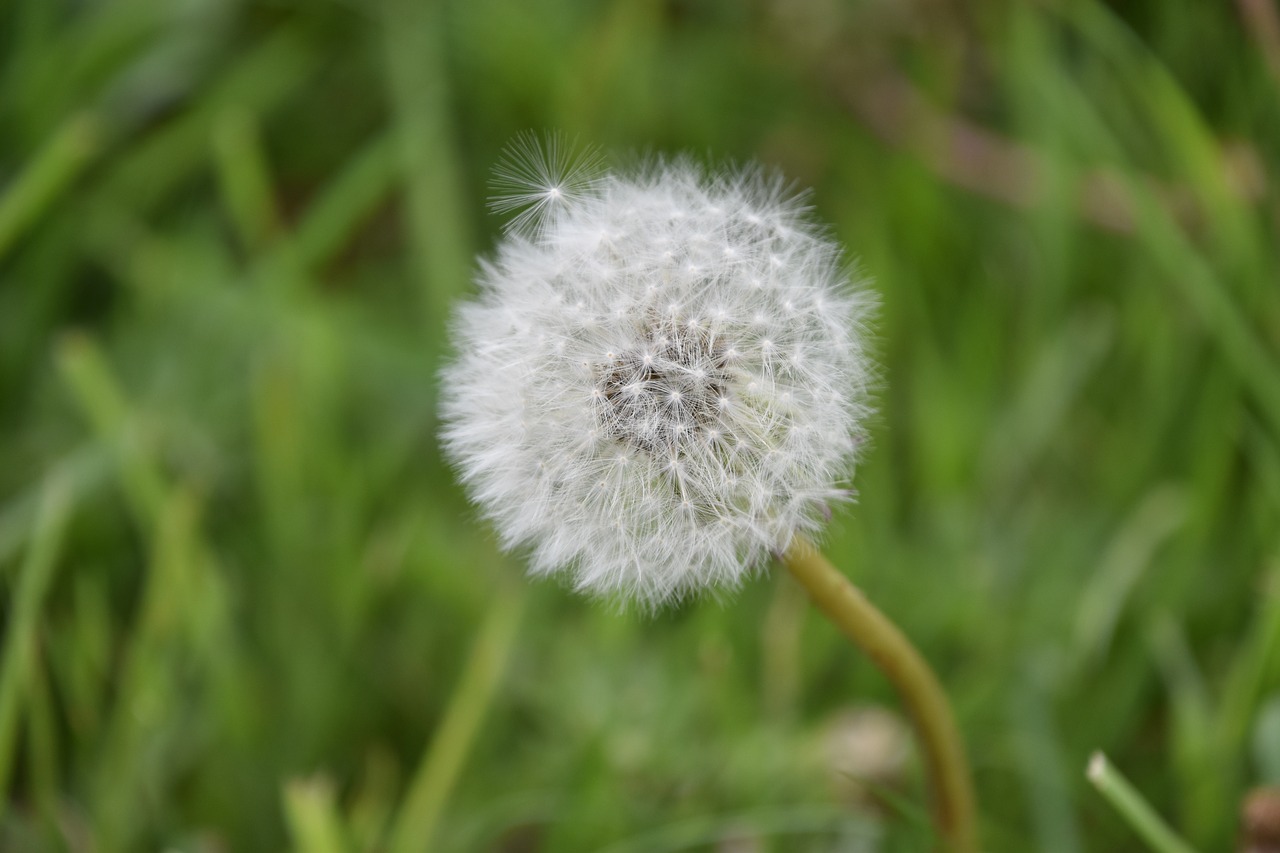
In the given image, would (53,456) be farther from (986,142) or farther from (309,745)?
(986,142)

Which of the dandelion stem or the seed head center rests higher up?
the seed head center

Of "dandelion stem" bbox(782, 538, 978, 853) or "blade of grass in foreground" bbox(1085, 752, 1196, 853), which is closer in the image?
"dandelion stem" bbox(782, 538, 978, 853)

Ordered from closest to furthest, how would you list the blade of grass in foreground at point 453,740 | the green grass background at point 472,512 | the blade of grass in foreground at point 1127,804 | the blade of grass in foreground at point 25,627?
the blade of grass in foreground at point 1127,804
the blade of grass in foreground at point 25,627
the blade of grass in foreground at point 453,740
the green grass background at point 472,512

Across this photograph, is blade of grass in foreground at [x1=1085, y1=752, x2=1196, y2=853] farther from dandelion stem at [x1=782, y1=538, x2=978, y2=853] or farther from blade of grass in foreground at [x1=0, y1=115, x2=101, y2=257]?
blade of grass in foreground at [x1=0, y1=115, x2=101, y2=257]

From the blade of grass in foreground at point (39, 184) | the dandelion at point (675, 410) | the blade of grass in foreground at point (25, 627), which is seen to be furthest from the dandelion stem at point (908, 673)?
the blade of grass in foreground at point (39, 184)

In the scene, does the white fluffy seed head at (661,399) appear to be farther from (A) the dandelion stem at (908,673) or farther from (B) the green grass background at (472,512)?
(B) the green grass background at (472,512)

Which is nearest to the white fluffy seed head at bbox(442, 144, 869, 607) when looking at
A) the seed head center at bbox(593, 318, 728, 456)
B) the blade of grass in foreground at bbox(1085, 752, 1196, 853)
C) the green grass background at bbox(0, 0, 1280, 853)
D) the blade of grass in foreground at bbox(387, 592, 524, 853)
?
the seed head center at bbox(593, 318, 728, 456)

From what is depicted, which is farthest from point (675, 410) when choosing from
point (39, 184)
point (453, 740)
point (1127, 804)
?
point (39, 184)

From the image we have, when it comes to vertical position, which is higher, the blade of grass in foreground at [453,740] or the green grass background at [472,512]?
the green grass background at [472,512]
